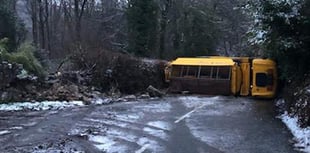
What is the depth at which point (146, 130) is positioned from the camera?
15.0 m

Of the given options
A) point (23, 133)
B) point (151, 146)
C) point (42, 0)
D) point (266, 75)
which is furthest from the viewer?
point (42, 0)

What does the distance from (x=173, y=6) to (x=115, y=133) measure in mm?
48448

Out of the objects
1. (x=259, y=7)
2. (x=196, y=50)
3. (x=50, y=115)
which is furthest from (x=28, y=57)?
(x=196, y=50)

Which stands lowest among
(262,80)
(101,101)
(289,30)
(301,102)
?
(101,101)

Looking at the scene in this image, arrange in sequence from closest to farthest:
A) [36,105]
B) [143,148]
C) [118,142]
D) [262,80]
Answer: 1. [143,148]
2. [118,142]
3. [36,105]
4. [262,80]

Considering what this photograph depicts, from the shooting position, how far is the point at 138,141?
43.1 feet

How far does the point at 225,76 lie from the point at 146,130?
1491 centimetres

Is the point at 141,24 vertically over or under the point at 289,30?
over

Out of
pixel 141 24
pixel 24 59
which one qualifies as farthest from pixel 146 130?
pixel 141 24

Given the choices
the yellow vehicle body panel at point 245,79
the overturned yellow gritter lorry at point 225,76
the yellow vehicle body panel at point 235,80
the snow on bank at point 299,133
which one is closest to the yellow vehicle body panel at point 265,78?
the overturned yellow gritter lorry at point 225,76

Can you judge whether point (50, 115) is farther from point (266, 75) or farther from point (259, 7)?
point (266, 75)

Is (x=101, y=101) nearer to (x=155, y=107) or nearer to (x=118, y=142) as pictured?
(x=155, y=107)

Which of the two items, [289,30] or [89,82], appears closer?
[289,30]

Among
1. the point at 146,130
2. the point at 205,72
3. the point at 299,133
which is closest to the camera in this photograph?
the point at 299,133
